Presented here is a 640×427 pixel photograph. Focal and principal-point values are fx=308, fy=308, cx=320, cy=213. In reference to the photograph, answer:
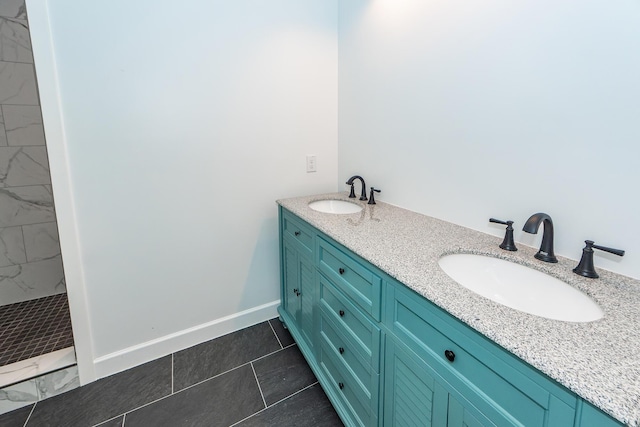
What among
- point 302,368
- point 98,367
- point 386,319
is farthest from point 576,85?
point 98,367

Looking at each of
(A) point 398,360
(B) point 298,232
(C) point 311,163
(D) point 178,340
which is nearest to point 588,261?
(A) point 398,360

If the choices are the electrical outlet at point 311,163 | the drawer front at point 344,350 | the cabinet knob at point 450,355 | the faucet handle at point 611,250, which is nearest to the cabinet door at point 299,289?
the drawer front at point 344,350

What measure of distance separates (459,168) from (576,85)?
1.59ft

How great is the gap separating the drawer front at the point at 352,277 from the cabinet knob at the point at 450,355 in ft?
0.94

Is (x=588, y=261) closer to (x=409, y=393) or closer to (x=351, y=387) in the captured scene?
(x=409, y=393)

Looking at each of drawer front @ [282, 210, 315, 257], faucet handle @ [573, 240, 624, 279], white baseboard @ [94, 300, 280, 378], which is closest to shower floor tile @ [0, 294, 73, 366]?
white baseboard @ [94, 300, 280, 378]

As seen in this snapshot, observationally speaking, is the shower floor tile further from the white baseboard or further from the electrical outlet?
the electrical outlet

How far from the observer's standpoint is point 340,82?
6.72 ft

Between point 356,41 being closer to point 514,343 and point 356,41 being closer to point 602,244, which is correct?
point 602,244

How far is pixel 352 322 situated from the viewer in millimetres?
1223

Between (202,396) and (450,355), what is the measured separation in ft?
4.30

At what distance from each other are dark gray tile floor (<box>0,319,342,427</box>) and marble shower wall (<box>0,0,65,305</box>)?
1.16m

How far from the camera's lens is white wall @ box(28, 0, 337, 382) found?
143 cm

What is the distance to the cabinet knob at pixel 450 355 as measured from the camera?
0.78 meters
